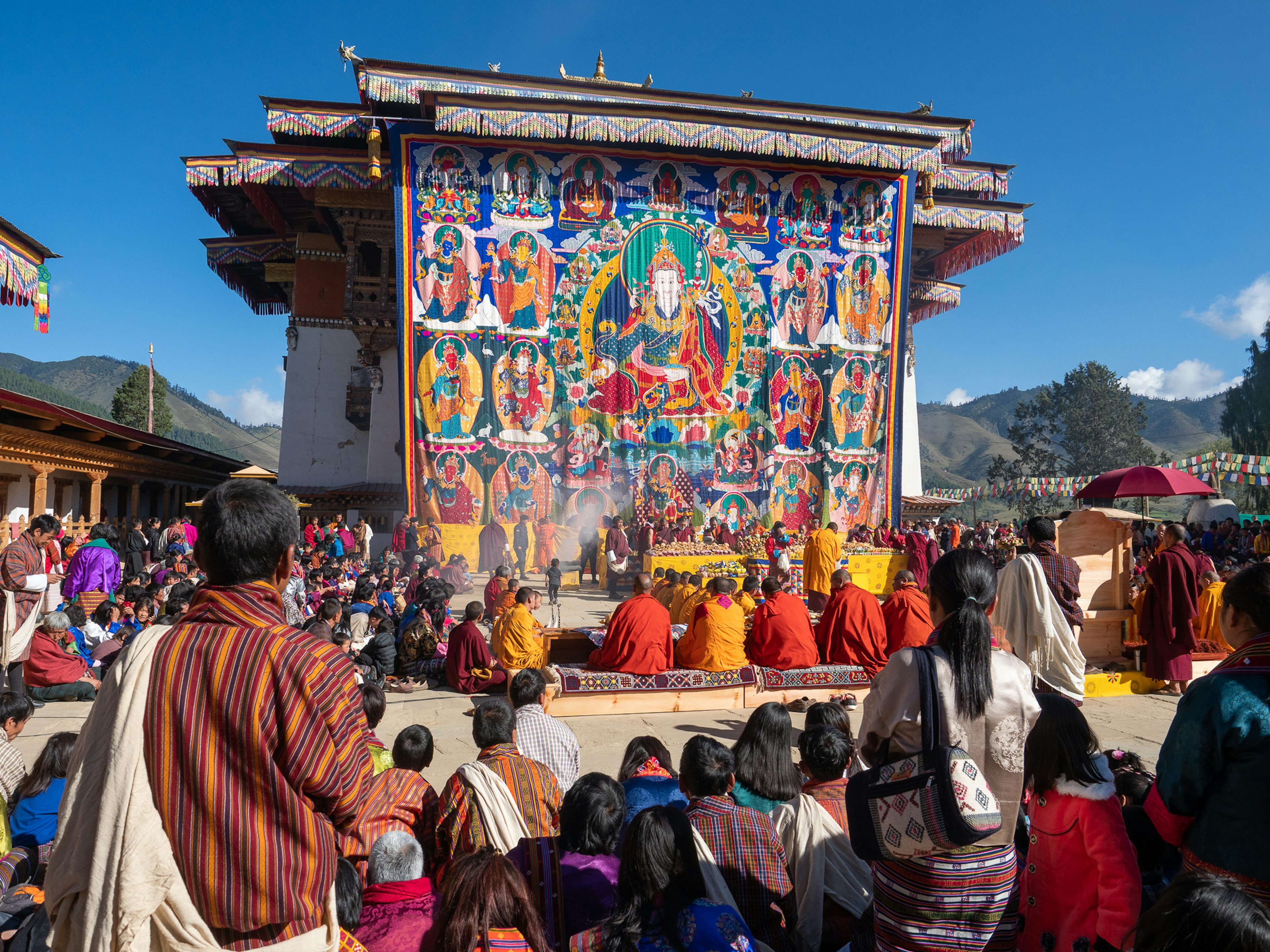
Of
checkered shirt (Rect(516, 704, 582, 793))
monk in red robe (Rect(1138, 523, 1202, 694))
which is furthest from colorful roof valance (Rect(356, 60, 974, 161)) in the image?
checkered shirt (Rect(516, 704, 582, 793))

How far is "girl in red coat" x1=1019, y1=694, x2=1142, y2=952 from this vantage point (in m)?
2.11

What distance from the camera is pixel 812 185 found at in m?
16.5

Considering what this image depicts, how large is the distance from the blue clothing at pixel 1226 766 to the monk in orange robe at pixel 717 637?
4.67 m

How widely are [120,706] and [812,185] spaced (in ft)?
56.6

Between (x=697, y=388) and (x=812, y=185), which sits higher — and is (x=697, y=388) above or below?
below

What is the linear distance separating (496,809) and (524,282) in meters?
13.8

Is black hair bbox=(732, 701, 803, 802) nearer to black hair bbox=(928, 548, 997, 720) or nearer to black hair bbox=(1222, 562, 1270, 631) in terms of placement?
black hair bbox=(928, 548, 997, 720)

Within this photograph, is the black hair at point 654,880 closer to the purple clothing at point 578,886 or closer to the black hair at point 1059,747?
the purple clothing at point 578,886

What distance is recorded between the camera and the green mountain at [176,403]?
120 meters

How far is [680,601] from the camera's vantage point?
8430mm

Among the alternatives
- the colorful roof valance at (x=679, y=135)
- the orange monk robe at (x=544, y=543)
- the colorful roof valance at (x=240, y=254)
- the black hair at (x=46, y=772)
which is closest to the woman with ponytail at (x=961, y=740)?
the black hair at (x=46, y=772)

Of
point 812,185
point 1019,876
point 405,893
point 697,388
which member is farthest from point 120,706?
point 812,185

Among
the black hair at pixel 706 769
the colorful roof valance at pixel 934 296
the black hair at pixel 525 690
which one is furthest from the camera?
the colorful roof valance at pixel 934 296

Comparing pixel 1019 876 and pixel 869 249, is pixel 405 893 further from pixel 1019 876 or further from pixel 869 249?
pixel 869 249
